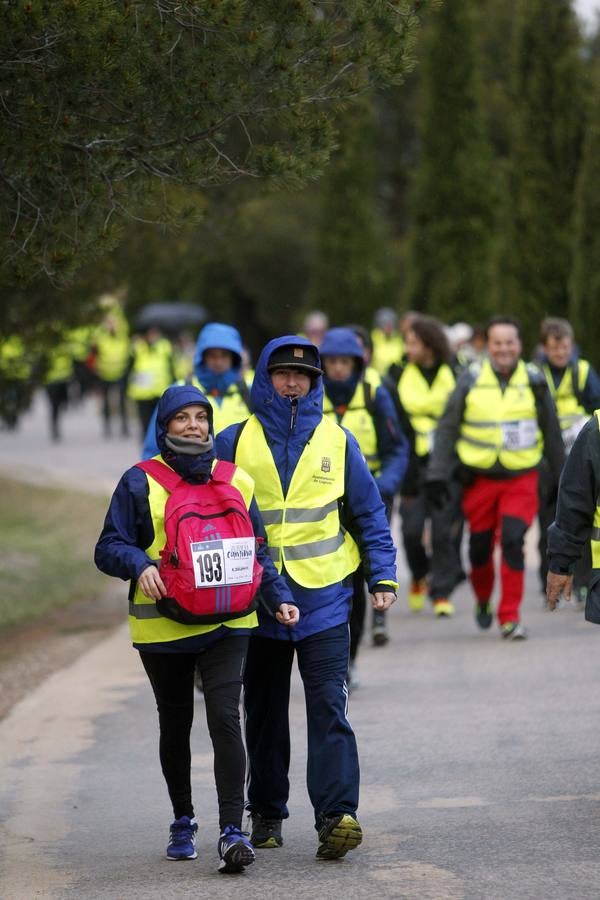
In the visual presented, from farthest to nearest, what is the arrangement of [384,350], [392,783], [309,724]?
[384,350]
[392,783]
[309,724]

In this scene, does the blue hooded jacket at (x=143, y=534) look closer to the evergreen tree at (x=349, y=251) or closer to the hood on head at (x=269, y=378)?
the hood on head at (x=269, y=378)

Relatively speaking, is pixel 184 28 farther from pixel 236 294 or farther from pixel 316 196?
pixel 236 294

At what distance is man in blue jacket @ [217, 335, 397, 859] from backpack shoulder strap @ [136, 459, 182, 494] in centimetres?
42

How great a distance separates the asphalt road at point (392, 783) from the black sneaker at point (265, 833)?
12 cm

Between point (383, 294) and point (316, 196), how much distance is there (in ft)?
16.8

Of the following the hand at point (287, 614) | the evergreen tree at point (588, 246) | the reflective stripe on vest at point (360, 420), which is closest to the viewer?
the hand at point (287, 614)

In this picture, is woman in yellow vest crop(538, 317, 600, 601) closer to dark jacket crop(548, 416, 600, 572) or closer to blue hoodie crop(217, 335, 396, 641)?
dark jacket crop(548, 416, 600, 572)

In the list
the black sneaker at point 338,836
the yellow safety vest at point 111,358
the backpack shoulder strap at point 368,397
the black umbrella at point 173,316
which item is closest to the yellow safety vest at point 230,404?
the backpack shoulder strap at point 368,397

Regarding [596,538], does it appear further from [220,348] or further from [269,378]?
[220,348]

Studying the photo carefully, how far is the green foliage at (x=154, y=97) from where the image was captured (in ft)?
23.2

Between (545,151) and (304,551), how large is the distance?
1639 cm

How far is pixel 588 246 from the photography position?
18.7m

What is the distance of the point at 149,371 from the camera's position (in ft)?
81.1

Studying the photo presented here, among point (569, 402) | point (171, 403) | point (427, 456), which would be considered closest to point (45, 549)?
point (427, 456)
